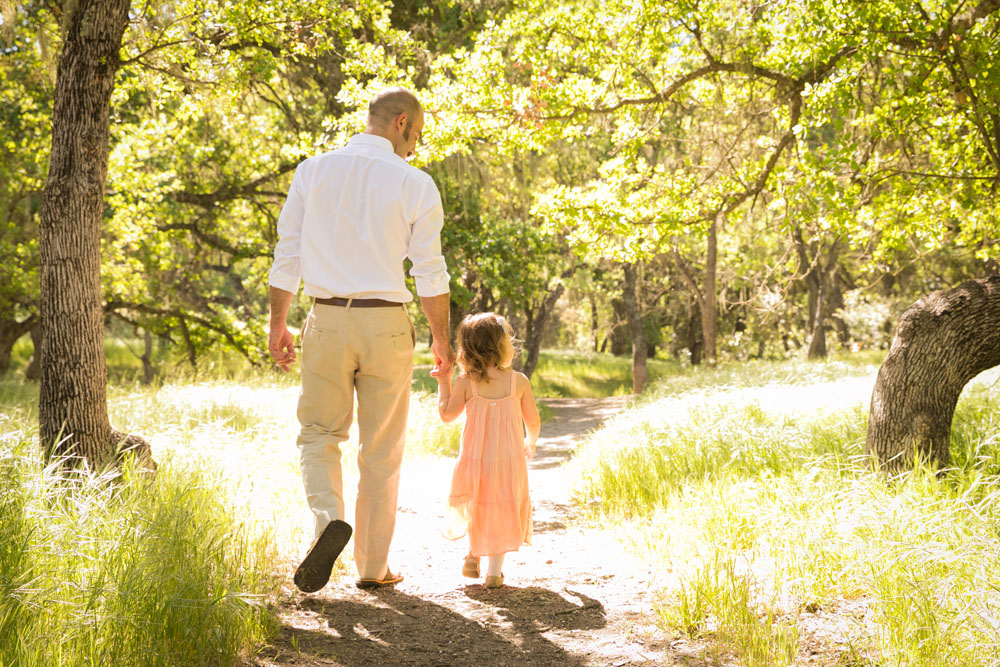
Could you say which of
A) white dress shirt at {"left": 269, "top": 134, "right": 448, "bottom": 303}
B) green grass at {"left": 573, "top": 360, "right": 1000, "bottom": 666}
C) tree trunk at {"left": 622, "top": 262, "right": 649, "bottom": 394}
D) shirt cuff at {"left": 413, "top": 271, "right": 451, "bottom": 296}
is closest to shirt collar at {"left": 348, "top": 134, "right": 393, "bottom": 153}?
white dress shirt at {"left": 269, "top": 134, "right": 448, "bottom": 303}

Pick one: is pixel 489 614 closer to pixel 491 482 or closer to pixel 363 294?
pixel 491 482

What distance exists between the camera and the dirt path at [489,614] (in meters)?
3.09

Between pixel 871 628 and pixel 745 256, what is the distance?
1848cm

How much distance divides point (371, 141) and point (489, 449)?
169 centimetres

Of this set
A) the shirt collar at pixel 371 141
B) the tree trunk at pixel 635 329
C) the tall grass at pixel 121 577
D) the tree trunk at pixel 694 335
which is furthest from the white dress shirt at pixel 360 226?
the tree trunk at pixel 694 335

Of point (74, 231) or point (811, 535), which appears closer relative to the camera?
point (811, 535)

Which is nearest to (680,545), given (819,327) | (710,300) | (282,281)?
(282,281)

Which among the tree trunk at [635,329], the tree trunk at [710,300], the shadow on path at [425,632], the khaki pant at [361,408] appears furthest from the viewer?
the tree trunk at [635,329]

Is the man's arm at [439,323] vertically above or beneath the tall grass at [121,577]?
above

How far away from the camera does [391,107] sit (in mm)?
3811

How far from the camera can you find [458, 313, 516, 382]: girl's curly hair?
414 centimetres

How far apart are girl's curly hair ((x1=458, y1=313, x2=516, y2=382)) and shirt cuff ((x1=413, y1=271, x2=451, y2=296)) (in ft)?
1.47

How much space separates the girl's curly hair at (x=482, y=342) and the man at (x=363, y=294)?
13.2 inches

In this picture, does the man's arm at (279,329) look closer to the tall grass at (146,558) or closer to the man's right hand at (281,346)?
the man's right hand at (281,346)
